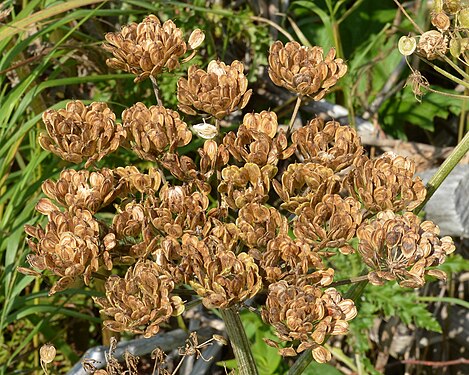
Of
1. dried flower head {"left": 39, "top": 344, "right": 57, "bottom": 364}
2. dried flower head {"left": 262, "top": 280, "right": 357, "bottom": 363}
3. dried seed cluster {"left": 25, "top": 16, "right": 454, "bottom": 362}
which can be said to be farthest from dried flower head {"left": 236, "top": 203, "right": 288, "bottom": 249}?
dried flower head {"left": 39, "top": 344, "right": 57, "bottom": 364}

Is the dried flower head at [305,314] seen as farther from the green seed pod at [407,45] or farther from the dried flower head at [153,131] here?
the green seed pod at [407,45]

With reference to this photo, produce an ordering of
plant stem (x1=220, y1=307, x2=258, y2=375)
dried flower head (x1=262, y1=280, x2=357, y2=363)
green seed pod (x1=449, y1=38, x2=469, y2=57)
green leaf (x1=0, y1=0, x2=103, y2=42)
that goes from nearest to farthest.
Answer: dried flower head (x1=262, y1=280, x2=357, y2=363), plant stem (x1=220, y1=307, x2=258, y2=375), green seed pod (x1=449, y1=38, x2=469, y2=57), green leaf (x1=0, y1=0, x2=103, y2=42)

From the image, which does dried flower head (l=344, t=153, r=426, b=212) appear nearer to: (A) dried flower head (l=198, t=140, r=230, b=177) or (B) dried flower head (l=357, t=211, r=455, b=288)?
(B) dried flower head (l=357, t=211, r=455, b=288)

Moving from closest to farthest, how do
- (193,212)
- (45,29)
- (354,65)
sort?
(193,212) → (45,29) → (354,65)

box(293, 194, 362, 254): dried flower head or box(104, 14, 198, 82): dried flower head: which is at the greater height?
box(104, 14, 198, 82): dried flower head

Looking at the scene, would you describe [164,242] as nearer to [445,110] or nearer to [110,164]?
[110,164]

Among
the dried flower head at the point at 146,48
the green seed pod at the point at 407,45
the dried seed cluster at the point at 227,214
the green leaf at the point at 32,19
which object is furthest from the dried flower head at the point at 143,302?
the green leaf at the point at 32,19

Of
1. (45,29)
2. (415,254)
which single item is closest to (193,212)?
(415,254)

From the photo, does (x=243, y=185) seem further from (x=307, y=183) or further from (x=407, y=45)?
(x=407, y=45)
